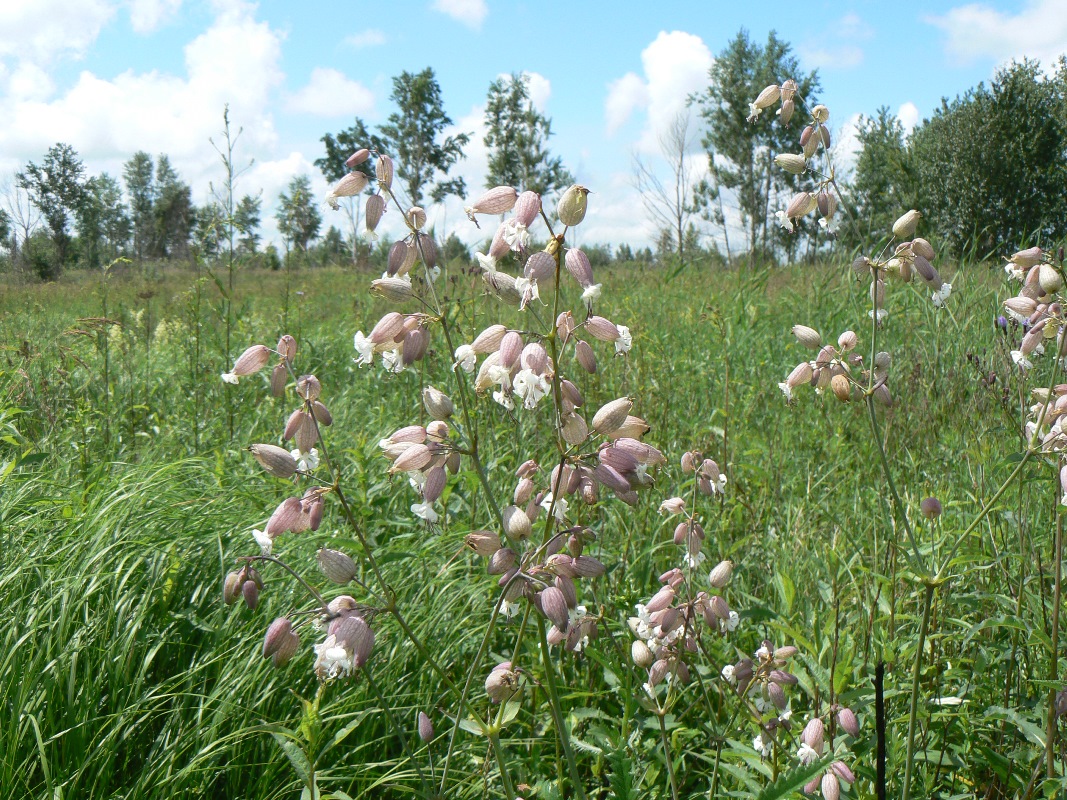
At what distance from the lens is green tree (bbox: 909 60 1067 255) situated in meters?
19.1

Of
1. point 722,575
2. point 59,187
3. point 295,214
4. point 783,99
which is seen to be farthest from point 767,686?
point 59,187

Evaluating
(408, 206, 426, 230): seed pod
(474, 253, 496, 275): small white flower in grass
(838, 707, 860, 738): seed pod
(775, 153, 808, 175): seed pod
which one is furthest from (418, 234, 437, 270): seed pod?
(838, 707, 860, 738): seed pod

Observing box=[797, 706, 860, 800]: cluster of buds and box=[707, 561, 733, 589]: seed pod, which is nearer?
box=[797, 706, 860, 800]: cluster of buds

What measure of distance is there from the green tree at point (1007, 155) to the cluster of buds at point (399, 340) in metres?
20.9

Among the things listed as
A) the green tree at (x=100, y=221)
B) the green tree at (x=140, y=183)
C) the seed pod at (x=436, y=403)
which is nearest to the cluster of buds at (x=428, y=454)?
the seed pod at (x=436, y=403)

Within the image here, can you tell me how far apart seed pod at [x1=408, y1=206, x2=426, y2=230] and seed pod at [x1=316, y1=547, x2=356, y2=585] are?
1.78ft

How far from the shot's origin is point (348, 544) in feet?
6.11

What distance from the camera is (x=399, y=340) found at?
1.19 metres

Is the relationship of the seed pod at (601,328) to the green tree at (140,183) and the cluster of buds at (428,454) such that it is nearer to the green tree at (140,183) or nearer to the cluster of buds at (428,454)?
the cluster of buds at (428,454)

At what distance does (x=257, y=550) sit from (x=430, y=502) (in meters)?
1.27

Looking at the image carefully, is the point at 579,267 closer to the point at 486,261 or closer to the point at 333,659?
the point at 486,261

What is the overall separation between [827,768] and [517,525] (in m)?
0.72

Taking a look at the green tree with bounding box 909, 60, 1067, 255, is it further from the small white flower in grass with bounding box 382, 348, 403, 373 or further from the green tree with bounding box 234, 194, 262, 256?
the small white flower in grass with bounding box 382, 348, 403, 373

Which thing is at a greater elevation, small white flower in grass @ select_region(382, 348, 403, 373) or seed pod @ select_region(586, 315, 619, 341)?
seed pod @ select_region(586, 315, 619, 341)
